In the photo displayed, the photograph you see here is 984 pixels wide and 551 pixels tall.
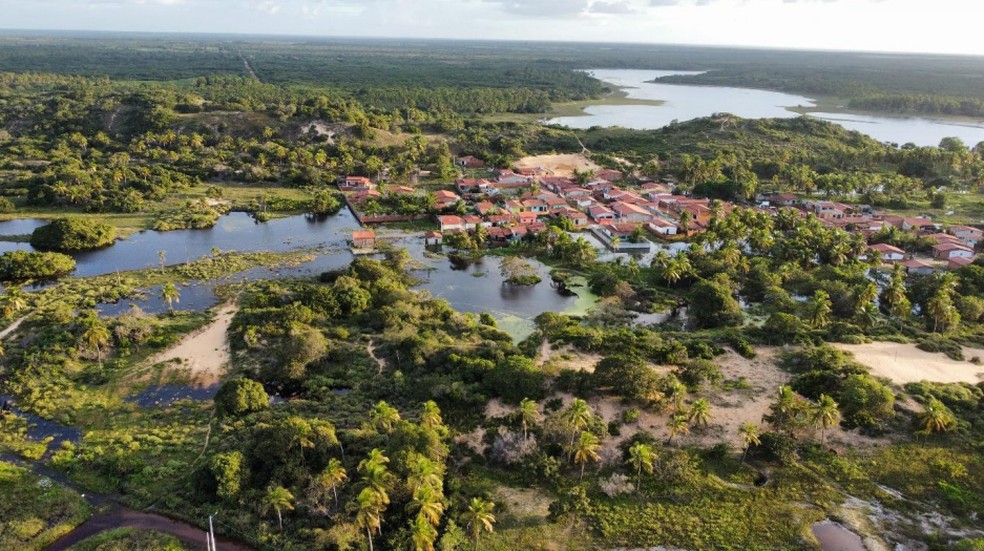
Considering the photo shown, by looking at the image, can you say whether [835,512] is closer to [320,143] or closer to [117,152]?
[320,143]

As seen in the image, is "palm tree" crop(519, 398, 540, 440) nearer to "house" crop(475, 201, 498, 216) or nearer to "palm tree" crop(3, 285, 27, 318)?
"palm tree" crop(3, 285, 27, 318)

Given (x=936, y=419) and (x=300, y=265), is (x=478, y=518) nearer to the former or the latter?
(x=936, y=419)

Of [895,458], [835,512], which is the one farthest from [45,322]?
[895,458]

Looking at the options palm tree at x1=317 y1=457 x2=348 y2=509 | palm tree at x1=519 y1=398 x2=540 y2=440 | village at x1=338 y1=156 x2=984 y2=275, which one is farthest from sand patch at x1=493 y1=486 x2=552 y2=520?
village at x1=338 y1=156 x2=984 y2=275

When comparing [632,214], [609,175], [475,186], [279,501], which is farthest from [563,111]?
[279,501]

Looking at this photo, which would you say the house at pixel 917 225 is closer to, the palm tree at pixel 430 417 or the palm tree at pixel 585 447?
the palm tree at pixel 585 447
